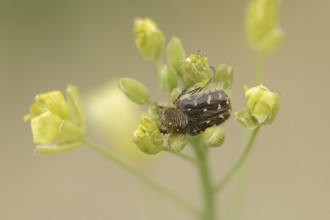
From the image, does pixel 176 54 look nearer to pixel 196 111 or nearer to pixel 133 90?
pixel 133 90

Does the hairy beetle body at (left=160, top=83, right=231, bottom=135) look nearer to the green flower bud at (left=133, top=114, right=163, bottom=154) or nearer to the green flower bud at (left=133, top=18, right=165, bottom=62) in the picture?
the green flower bud at (left=133, top=114, right=163, bottom=154)

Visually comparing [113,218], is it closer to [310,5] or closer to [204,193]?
[310,5]

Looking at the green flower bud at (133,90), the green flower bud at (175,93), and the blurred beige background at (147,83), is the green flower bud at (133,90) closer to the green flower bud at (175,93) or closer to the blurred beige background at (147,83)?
the green flower bud at (175,93)

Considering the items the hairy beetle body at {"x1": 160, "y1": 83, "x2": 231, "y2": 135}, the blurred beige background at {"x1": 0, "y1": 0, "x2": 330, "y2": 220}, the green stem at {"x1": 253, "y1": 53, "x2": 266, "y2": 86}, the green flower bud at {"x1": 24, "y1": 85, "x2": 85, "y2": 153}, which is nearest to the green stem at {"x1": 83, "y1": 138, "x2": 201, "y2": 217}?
the green flower bud at {"x1": 24, "y1": 85, "x2": 85, "y2": 153}

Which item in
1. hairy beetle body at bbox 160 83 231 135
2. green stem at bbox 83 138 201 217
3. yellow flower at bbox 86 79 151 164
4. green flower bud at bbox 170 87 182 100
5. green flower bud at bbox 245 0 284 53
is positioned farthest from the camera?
yellow flower at bbox 86 79 151 164

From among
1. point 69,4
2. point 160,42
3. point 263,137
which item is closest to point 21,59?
point 69,4

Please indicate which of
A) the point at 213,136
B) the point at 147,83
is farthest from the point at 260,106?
the point at 147,83
